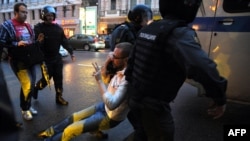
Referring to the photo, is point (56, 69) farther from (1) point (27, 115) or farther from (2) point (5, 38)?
(2) point (5, 38)

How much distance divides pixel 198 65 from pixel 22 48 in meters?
3.34

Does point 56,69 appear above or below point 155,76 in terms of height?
below

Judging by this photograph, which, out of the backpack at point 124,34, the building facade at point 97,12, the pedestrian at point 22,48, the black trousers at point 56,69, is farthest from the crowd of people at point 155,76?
the building facade at point 97,12

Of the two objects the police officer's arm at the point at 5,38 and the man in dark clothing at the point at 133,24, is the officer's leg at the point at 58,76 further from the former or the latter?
the man in dark clothing at the point at 133,24

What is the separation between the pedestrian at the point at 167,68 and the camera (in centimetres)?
184

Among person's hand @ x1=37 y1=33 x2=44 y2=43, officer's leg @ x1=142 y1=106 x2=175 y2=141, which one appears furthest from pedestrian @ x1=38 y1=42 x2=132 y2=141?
person's hand @ x1=37 y1=33 x2=44 y2=43

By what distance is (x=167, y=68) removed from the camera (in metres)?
2.06

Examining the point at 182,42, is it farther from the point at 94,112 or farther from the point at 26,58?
the point at 26,58

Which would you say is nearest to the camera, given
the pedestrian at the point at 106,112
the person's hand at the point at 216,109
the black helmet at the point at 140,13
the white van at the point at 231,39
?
the person's hand at the point at 216,109

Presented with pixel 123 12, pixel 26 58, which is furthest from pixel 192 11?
pixel 123 12

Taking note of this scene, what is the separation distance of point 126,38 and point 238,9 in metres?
1.72

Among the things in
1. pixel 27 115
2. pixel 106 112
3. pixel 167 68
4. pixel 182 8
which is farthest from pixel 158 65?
pixel 27 115

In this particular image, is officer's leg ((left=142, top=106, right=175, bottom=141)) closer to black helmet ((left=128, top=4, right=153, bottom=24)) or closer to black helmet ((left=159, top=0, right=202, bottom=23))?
black helmet ((left=159, top=0, right=202, bottom=23))

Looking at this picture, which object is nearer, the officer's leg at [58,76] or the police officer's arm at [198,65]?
the police officer's arm at [198,65]
